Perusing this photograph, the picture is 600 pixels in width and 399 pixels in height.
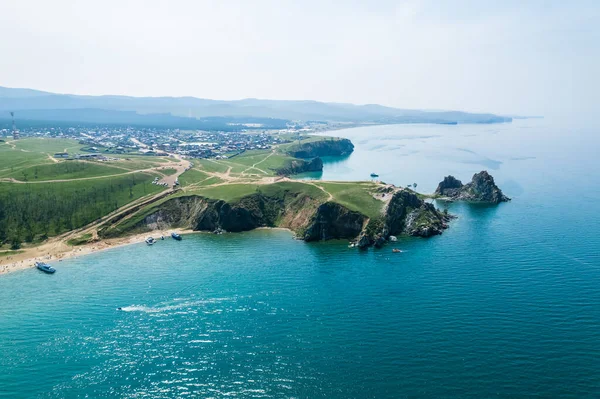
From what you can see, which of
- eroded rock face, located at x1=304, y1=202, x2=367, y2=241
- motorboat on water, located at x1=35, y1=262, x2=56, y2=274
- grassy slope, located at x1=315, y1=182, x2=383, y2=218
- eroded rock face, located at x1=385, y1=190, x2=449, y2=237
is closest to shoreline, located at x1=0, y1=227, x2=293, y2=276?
motorboat on water, located at x1=35, y1=262, x2=56, y2=274

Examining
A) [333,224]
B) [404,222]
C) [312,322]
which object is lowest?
[312,322]

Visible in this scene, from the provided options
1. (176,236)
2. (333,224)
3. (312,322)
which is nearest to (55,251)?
(176,236)

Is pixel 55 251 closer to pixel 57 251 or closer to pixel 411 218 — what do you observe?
pixel 57 251

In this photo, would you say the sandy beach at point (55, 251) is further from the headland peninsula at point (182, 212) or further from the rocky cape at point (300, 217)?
the rocky cape at point (300, 217)

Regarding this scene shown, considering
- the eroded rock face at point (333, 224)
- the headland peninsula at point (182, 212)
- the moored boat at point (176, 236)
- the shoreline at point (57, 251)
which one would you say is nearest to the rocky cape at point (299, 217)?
the eroded rock face at point (333, 224)

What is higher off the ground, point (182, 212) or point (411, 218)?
point (411, 218)

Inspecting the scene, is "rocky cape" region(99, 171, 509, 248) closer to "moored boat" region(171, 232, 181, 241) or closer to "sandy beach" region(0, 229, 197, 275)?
"sandy beach" region(0, 229, 197, 275)
